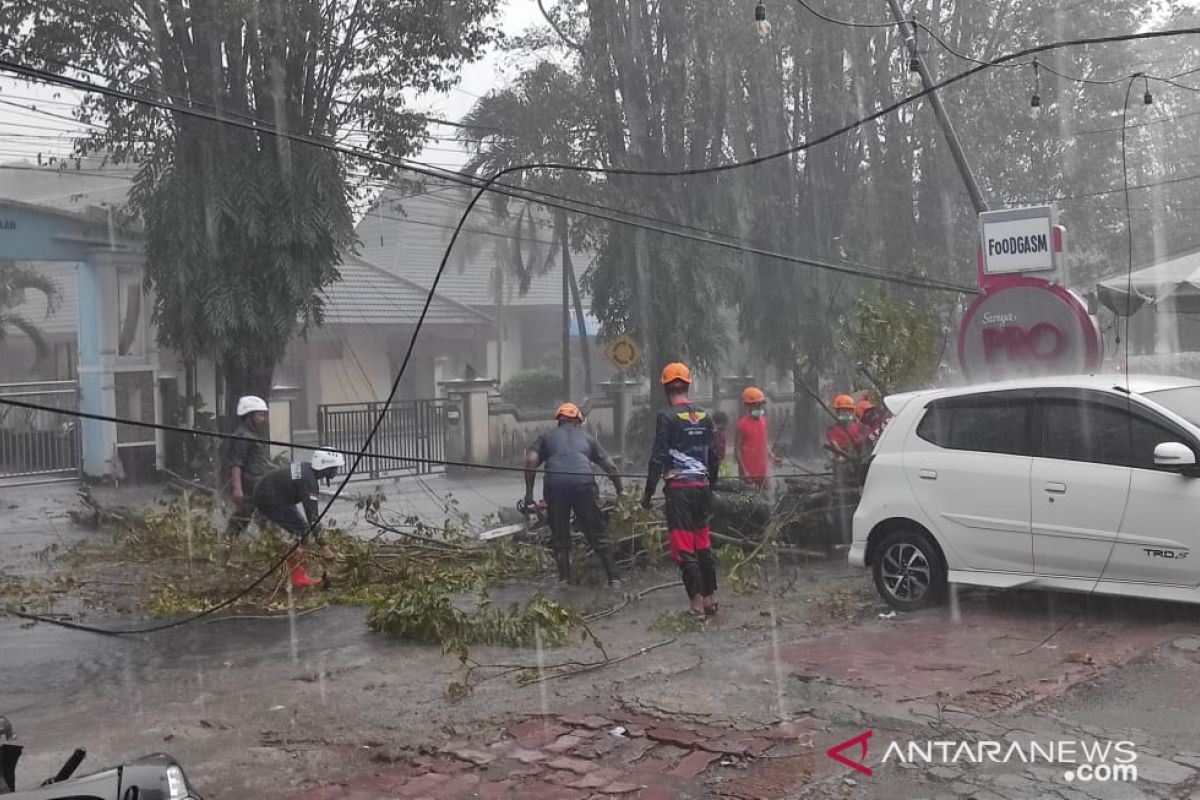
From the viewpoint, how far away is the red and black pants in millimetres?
8430

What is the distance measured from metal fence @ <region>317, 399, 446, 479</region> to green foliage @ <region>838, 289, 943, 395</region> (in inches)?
504

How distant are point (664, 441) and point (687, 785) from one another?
3.68 metres

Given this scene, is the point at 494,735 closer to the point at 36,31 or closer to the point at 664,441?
the point at 664,441

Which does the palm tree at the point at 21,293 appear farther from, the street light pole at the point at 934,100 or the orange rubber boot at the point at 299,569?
the street light pole at the point at 934,100

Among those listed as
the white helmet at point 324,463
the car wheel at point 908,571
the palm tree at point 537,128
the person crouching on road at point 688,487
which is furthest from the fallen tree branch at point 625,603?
the palm tree at point 537,128

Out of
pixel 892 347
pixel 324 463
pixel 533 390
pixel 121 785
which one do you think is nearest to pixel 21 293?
pixel 533 390

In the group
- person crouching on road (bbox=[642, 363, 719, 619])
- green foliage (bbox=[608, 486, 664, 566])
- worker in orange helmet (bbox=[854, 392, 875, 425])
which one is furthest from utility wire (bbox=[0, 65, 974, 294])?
green foliage (bbox=[608, 486, 664, 566])

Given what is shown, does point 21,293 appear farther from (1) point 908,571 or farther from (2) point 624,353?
(1) point 908,571

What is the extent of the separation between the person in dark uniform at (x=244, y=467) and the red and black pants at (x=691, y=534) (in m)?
3.94

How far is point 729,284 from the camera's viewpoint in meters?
24.8

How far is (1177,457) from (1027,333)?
3727mm

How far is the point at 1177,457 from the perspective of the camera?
23.2ft

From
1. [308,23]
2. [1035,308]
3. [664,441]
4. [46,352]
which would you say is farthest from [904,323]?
[46,352]

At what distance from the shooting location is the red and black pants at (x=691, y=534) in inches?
332
